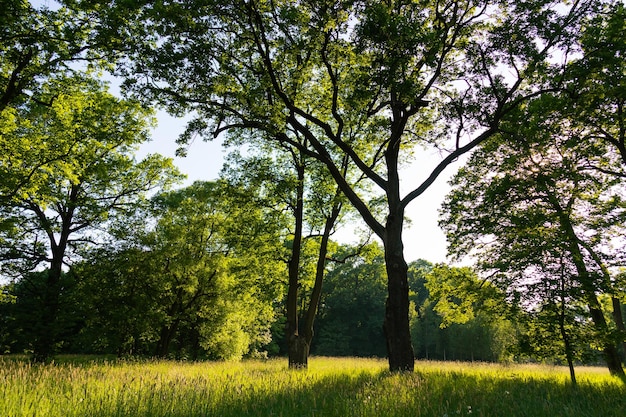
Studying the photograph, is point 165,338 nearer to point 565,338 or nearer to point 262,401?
point 262,401

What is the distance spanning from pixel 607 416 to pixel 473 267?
409 inches

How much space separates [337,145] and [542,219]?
7645 millimetres

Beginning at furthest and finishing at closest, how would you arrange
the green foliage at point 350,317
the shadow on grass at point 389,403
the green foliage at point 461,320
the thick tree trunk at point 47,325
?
1. the green foliage at point 350,317
2. the thick tree trunk at point 47,325
3. the green foliage at point 461,320
4. the shadow on grass at point 389,403

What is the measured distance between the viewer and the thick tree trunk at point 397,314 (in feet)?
35.2

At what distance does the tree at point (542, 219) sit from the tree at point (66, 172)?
12.8 meters

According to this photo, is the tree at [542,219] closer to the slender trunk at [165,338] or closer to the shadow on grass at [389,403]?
the shadow on grass at [389,403]

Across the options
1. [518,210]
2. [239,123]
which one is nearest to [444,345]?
[518,210]

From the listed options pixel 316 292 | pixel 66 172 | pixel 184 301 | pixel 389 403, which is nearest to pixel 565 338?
pixel 389 403

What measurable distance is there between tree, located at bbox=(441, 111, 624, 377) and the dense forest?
0.07 metres

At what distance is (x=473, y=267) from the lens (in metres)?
15.4

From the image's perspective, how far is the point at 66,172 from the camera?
13.8 meters

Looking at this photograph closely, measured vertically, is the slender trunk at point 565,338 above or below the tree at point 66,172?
below

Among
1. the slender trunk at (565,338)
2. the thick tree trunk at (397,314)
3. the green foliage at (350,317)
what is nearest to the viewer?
the slender trunk at (565,338)

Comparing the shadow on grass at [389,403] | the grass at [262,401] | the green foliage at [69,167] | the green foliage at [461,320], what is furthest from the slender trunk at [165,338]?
the shadow on grass at [389,403]
